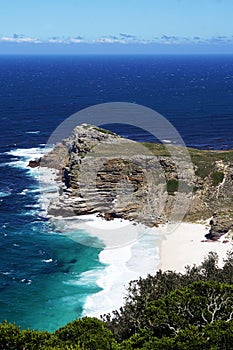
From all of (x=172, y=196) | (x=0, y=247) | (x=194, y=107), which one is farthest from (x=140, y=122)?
(x=0, y=247)

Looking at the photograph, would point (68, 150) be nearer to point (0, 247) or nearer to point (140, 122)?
point (0, 247)

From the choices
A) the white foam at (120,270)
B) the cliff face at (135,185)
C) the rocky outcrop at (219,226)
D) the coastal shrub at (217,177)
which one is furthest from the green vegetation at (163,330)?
the coastal shrub at (217,177)

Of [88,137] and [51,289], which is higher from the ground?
[88,137]

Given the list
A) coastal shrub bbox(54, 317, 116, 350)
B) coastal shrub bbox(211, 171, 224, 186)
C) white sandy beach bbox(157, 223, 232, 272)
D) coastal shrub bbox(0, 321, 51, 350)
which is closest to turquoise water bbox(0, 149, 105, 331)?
white sandy beach bbox(157, 223, 232, 272)

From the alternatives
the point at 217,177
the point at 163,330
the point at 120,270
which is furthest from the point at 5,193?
the point at 163,330

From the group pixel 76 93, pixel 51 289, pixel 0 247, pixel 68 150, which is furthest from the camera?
pixel 76 93

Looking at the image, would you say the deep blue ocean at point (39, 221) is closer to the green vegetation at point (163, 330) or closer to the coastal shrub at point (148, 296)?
the coastal shrub at point (148, 296)

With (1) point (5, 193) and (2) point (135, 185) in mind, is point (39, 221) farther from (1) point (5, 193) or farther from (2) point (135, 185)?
(2) point (135, 185)

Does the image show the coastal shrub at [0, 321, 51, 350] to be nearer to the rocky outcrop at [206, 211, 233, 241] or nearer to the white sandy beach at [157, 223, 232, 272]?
the white sandy beach at [157, 223, 232, 272]
